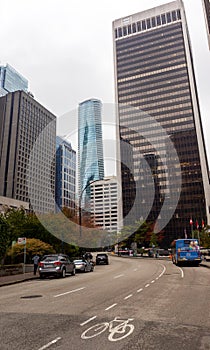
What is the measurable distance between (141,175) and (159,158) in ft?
33.5

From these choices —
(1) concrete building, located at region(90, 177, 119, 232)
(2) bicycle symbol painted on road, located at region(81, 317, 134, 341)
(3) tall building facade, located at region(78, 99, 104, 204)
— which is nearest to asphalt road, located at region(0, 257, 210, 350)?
(2) bicycle symbol painted on road, located at region(81, 317, 134, 341)

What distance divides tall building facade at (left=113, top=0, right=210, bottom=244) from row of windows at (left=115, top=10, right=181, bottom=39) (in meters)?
0.42

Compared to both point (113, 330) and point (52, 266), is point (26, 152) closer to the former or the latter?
point (52, 266)

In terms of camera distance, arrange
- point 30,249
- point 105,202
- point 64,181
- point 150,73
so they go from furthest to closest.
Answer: point 105,202 → point 64,181 → point 150,73 → point 30,249

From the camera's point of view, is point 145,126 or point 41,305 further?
point 145,126

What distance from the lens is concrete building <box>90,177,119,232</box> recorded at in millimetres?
161125

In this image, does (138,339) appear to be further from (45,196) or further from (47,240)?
(45,196)

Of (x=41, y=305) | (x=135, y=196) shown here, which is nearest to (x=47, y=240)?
(x=41, y=305)

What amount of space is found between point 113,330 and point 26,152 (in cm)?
14341

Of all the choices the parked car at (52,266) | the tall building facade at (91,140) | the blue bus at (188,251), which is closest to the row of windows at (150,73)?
the tall building facade at (91,140)

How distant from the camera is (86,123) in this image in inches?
2248

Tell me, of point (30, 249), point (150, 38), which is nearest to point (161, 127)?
point (150, 38)

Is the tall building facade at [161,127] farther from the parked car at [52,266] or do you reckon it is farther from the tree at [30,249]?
the parked car at [52,266]

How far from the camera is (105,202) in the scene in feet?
563
